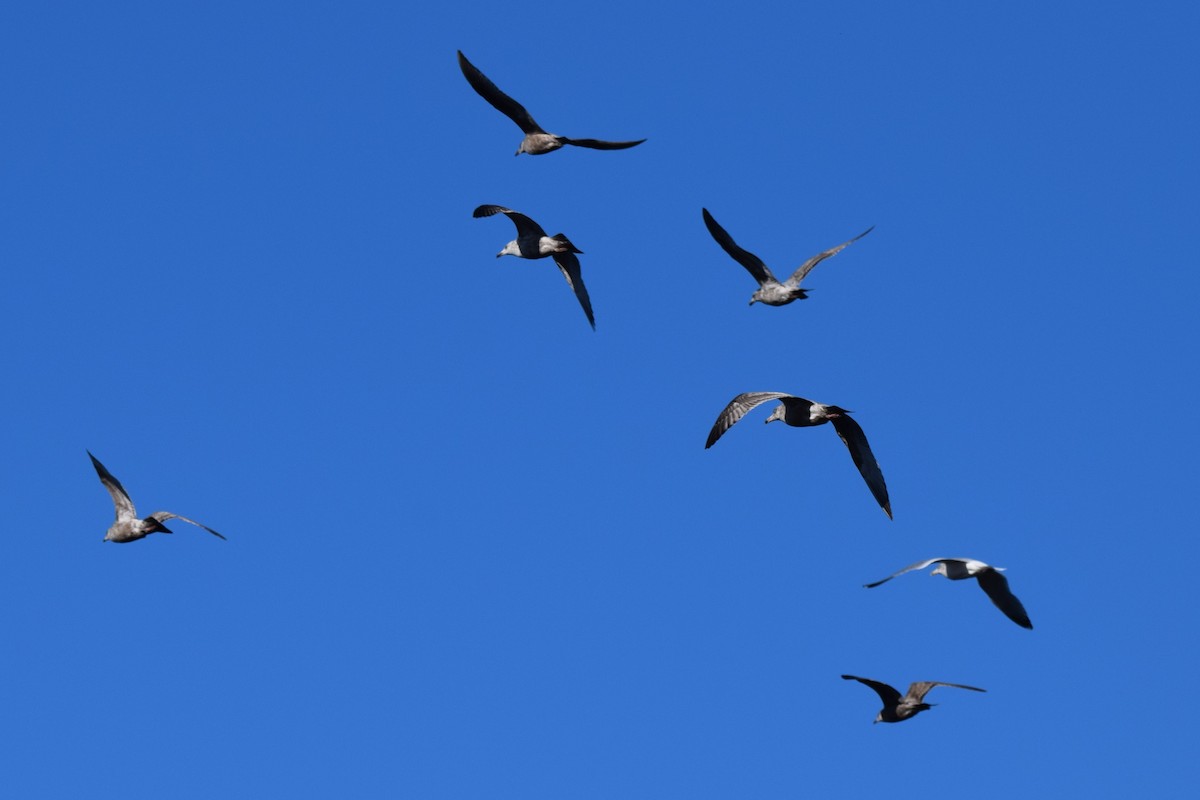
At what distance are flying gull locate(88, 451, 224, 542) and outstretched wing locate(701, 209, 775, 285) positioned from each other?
12.7 metres

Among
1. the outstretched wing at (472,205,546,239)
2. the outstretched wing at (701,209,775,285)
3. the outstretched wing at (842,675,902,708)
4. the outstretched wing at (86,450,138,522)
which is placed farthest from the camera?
the outstretched wing at (86,450,138,522)

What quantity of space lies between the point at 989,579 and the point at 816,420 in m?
5.92

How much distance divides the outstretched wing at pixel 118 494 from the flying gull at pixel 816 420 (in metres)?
13.8

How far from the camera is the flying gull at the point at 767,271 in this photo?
3475 cm

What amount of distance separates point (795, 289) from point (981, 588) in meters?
8.54

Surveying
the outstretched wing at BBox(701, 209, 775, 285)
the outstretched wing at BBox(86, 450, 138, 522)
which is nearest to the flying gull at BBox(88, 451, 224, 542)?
the outstretched wing at BBox(86, 450, 138, 522)

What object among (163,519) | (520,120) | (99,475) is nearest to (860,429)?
Answer: (520,120)

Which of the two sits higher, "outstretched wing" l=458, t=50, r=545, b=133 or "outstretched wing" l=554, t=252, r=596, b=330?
"outstretched wing" l=458, t=50, r=545, b=133

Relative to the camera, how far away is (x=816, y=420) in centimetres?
3319

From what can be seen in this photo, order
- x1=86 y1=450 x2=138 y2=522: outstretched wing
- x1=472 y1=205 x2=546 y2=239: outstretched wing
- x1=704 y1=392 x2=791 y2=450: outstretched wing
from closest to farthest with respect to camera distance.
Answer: x1=704 y1=392 x2=791 y2=450: outstretched wing < x1=472 y1=205 x2=546 y2=239: outstretched wing < x1=86 y1=450 x2=138 y2=522: outstretched wing

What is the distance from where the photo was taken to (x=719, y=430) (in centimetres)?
3272

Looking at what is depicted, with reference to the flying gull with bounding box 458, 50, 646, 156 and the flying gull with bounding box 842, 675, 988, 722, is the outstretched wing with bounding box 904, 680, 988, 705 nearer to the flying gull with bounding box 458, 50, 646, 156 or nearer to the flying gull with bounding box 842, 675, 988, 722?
the flying gull with bounding box 842, 675, 988, 722

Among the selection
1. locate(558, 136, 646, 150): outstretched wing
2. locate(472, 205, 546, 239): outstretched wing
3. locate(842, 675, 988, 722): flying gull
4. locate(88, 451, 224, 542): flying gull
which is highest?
locate(472, 205, 546, 239): outstretched wing

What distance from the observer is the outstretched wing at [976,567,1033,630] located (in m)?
28.0
